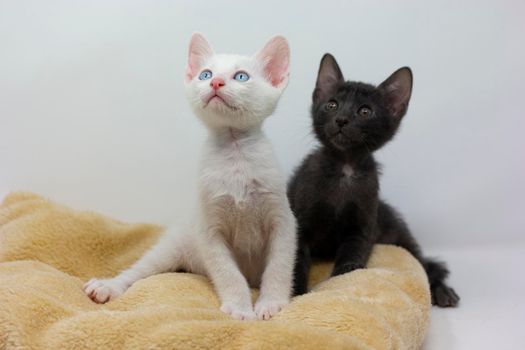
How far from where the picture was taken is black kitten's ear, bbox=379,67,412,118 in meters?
1.80

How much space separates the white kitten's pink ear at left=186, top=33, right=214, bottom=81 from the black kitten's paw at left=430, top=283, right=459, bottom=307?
3.98 ft

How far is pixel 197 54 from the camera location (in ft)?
5.30

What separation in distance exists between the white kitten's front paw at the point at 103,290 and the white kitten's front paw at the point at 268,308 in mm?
460

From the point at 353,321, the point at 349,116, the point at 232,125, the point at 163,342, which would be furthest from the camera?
the point at 349,116

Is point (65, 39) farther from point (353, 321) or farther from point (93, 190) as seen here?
point (353, 321)

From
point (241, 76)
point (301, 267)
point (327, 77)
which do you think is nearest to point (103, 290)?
point (301, 267)

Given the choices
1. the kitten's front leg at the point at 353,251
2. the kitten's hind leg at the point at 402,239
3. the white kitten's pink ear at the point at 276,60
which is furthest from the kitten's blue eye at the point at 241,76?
the kitten's hind leg at the point at 402,239

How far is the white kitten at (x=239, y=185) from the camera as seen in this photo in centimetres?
144

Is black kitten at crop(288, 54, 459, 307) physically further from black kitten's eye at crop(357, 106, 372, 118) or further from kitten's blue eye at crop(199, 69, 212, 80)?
kitten's blue eye at crop(199, 69, 212, 80)

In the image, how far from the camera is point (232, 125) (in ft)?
4.96

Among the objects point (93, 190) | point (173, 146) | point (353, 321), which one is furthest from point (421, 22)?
point (93, 190)

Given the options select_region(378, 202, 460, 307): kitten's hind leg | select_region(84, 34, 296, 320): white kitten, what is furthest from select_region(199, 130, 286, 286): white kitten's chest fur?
select_region(378, 202, 460, 307): kitten's hind leg

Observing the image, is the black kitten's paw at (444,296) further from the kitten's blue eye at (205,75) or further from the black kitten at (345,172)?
the kitten's blue eye at (205,75)

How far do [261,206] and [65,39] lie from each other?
133 centimetres
